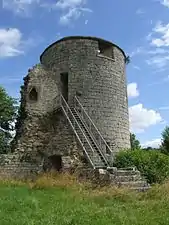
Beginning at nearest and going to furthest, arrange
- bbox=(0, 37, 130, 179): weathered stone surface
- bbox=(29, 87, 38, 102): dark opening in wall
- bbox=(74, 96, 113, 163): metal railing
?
bbox=(74, 96, 113, 163): metal railing, bbox=(0, 37, 130, 179): weathered stone surface, bbox=(29, 87, 38, 102): dark opening in wall

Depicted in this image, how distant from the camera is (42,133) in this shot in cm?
1931

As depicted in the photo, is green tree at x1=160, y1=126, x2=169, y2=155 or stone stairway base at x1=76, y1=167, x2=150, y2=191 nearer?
stone stairway base at x1=76, y1=167, x2=150, y2=191

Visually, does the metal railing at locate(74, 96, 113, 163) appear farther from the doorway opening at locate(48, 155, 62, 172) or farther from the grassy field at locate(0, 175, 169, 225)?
the grassy field at locate(0, 175, 169, 225)

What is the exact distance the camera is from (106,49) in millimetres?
21984

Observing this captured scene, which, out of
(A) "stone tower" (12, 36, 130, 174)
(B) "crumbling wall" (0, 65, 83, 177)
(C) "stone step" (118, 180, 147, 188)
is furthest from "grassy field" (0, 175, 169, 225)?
(A) "stone tower" (12, 36, 130, 174)

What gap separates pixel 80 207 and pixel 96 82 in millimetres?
12789

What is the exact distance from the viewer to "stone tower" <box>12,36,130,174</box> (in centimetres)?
1881

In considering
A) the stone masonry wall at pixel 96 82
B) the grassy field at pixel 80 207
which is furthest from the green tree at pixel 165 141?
the grassy field at pixel 80 207

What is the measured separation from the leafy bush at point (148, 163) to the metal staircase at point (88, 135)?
0.87 metres

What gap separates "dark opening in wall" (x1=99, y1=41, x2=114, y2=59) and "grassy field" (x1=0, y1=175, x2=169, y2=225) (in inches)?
460

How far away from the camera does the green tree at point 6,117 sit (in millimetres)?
20969

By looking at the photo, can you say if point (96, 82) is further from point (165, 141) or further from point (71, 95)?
point (165, 141)

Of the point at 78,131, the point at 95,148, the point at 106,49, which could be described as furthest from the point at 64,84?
the point at 95,148

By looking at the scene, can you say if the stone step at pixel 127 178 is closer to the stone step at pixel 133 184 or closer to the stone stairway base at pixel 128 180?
the stone stairway base at pixel 128 180
